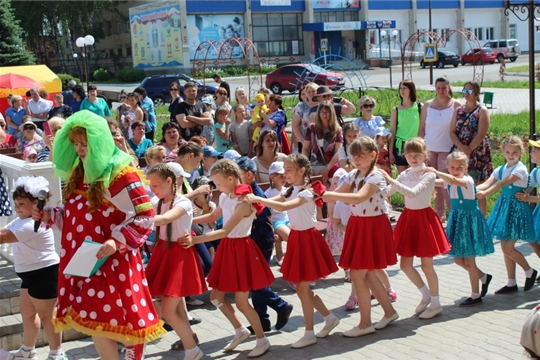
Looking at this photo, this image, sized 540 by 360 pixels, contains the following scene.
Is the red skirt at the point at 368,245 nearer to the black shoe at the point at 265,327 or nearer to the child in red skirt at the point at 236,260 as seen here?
the child in red skirt at the point at 236,260

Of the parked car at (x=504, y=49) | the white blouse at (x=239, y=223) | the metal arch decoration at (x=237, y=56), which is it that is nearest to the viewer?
the white blouse at (x=239, y=223)

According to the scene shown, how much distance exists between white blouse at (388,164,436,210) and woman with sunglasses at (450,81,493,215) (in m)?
2.93

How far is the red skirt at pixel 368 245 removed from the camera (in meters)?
5.81

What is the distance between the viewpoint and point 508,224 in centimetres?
671

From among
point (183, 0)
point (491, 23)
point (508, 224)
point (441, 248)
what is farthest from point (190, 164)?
point (491, 23)

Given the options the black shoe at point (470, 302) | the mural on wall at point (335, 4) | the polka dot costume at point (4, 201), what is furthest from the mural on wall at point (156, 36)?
the black shoe at point (470, 302)

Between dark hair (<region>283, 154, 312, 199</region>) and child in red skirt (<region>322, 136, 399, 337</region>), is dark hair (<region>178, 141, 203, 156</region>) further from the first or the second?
→ child in red skirt (<region>322, 136, 399, 337</region>)

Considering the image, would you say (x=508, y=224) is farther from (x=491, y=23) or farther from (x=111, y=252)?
(x=491, y=23)

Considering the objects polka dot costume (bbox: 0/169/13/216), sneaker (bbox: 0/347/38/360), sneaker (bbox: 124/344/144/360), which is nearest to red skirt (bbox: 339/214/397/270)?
sneaker (bbox: 124/344/144/360)

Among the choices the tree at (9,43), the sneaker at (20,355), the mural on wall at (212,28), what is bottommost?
the sneaker at (20,355)

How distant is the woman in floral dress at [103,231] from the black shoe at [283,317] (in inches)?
67.7

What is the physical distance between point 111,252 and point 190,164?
308cm

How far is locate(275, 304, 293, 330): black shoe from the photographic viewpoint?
19.8ft

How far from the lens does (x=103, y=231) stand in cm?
446
